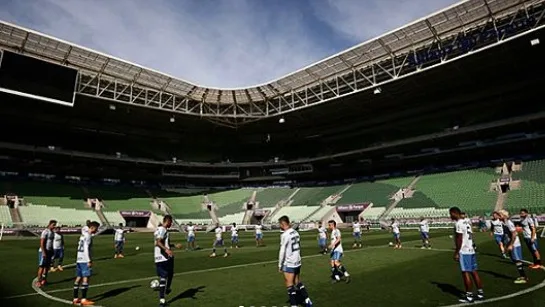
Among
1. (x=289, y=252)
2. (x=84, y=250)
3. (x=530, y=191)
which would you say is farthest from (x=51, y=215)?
(x=530, y=191)

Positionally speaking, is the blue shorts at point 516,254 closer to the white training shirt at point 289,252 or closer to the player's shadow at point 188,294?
the white training shirt at point 289,252

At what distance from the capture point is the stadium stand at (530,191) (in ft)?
131

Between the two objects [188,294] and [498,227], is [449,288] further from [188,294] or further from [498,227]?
[498,227]

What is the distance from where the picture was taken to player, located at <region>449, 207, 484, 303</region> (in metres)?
8.78

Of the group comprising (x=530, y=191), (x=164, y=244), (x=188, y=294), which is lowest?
(x=188, y=294)

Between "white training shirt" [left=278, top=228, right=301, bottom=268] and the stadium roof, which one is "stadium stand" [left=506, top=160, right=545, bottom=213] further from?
"white training shirt" [left=278, top=228, right=301, bottom=268]

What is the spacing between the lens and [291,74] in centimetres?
4756

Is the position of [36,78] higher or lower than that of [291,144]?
higher

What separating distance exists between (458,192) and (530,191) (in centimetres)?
784

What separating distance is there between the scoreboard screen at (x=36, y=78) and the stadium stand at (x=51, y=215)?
15916 mm

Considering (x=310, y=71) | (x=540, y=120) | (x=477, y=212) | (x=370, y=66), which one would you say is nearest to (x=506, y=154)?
(x=540, y=120)

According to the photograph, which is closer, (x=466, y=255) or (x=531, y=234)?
(x=466, y=255)

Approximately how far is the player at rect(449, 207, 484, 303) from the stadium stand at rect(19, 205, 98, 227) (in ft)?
170

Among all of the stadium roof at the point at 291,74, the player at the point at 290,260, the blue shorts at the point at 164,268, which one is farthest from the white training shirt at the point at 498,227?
the stadium roof at the point at 291,74
